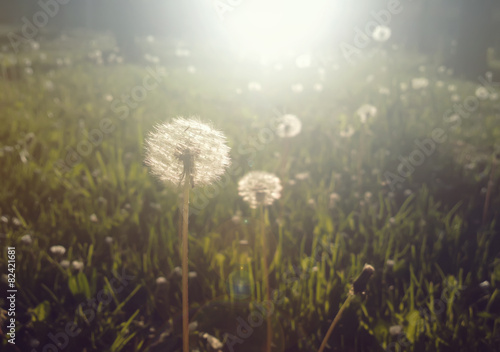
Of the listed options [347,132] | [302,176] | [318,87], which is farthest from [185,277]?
[318,87]

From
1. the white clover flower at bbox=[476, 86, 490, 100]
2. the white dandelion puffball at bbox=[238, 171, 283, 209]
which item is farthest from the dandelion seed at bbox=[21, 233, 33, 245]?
the white clover flower at bbox=[476, 86, 490, 100]

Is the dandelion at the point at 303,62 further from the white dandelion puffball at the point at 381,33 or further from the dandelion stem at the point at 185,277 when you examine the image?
the dandelion stem at the point at 185,277

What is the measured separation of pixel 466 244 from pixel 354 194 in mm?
805

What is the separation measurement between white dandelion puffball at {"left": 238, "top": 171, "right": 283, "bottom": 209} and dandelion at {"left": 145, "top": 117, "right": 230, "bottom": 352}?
510 millimetres

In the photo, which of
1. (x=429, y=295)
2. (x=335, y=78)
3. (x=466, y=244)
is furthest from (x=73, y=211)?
(x=335, y=78)

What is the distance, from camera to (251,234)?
236cm

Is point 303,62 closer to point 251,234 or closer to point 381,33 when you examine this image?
point 381,33

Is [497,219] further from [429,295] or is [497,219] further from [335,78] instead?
[335,78]

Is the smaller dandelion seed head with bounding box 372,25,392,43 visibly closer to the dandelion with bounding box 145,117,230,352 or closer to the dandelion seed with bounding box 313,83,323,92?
the dandelion seed with bounding box 313,83,323,92

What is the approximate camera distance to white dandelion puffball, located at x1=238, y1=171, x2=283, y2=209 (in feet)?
5.94

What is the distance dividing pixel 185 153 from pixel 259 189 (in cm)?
72

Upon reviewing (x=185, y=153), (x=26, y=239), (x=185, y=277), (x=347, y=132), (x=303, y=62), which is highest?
(x=303, y=62)

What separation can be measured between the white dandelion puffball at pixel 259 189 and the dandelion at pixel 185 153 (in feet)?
1.67

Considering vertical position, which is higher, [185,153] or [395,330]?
[185,153]
